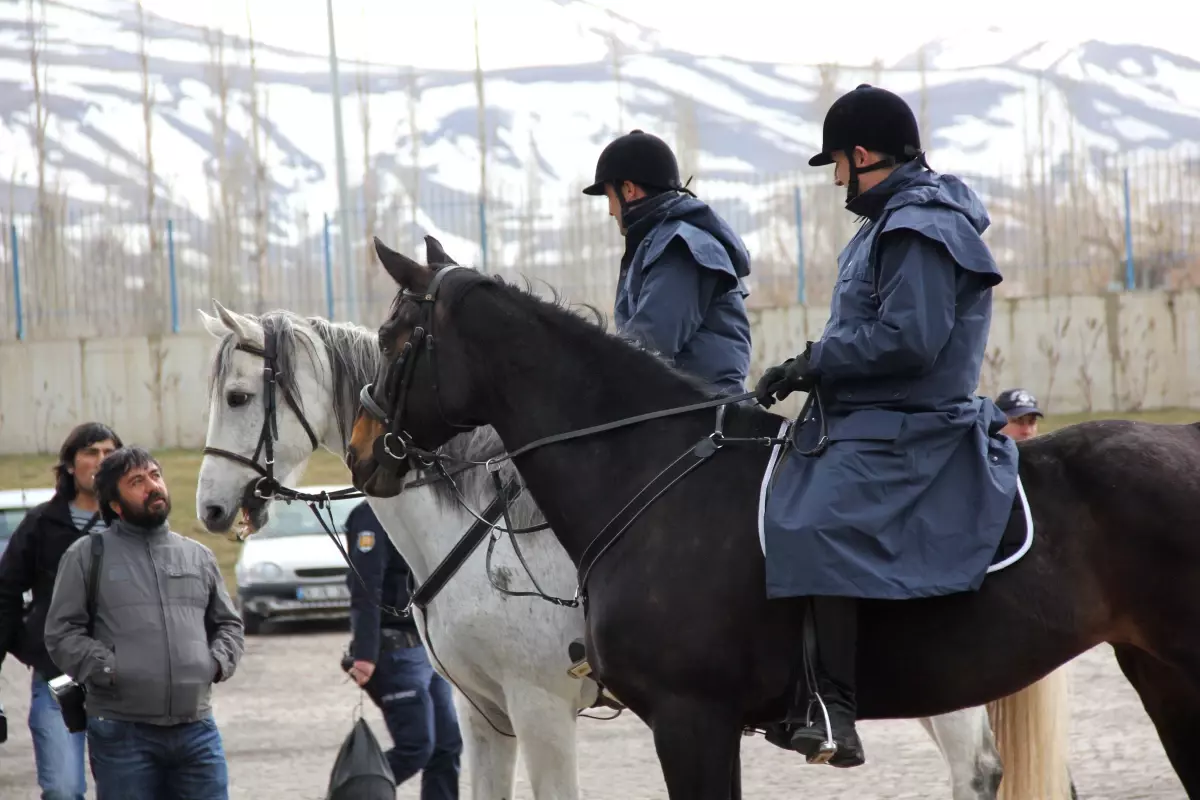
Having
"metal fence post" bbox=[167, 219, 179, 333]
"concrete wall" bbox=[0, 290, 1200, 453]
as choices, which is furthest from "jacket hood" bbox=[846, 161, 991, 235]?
"metal fence post" bbox=[167, 219, 179, 333]

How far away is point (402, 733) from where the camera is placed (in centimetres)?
684

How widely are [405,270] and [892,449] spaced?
1.53 metres

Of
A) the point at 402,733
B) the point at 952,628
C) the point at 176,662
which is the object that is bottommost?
the point at 402,733

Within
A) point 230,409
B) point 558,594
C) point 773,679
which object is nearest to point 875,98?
point 773,679

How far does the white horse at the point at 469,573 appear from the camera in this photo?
5363 mm

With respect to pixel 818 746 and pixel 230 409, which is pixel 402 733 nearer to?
pixel 230 409

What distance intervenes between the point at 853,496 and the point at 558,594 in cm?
163

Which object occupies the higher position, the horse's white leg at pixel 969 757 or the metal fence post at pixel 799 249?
the metal fence post at pixel 799 249

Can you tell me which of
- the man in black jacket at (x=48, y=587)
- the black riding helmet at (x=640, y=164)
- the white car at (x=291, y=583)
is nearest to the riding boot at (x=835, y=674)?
the black riding helmet at (x=640, y=164)

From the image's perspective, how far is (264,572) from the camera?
15.3 metres

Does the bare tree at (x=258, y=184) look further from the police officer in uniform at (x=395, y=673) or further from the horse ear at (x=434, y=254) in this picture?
the horse ear at (x=434, y=254)

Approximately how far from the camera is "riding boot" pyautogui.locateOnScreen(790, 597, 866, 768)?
4.08m

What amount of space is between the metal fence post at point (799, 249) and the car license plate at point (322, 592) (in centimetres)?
923

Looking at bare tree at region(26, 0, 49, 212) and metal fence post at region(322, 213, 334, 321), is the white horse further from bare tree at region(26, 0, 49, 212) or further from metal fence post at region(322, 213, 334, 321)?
bare tree at region(26, 0, 49, 212)
